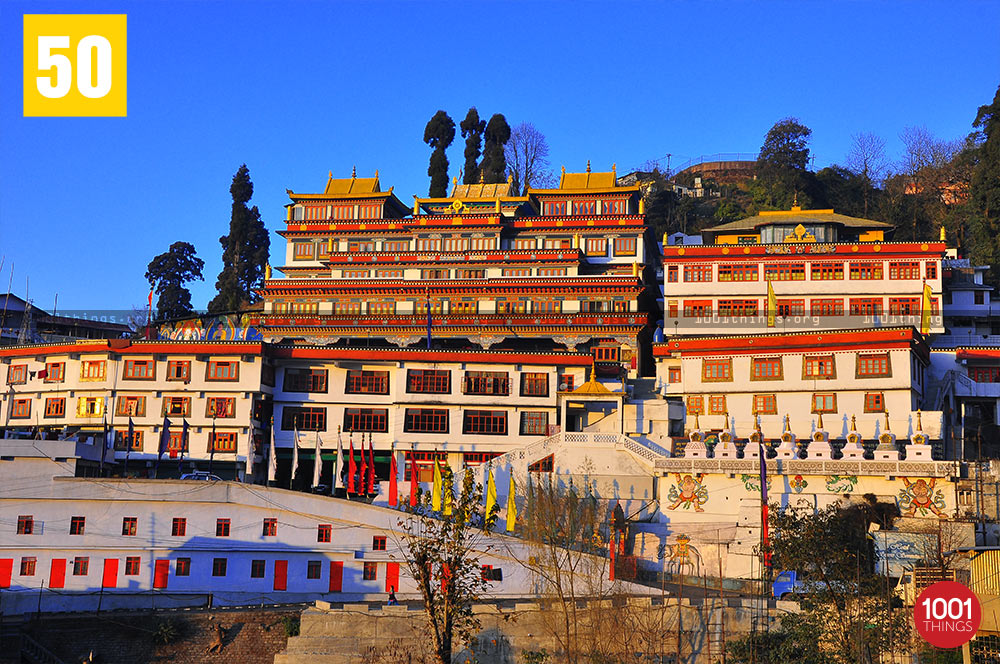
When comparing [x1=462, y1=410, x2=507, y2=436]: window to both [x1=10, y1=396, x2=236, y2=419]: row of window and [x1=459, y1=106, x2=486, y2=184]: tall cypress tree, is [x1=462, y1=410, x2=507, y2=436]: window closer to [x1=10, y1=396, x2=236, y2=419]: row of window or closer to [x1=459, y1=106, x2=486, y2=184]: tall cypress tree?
[x1=10, y1=396, x2=236, y2=419]: row of window

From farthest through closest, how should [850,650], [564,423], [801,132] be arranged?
[801,132], [564,423], [850,650]

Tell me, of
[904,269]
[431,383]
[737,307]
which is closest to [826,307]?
[904,269]

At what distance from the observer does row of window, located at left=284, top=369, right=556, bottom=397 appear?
63.7 metres

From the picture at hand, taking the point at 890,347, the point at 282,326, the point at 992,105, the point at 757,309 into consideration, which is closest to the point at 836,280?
the point at 757,309

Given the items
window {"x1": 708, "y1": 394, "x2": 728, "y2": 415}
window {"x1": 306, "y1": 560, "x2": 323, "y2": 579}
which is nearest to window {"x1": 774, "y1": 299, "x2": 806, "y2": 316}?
window {"x1": 708, "y1": 394, "x2": 728, "y2": 415}

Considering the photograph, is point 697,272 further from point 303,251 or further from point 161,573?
point 161,573

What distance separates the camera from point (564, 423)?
60156 millimetres

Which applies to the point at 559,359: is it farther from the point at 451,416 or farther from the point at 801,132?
the point at 801,132

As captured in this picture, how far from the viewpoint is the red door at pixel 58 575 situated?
50188 millimetres

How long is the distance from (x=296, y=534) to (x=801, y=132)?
78.2 metres

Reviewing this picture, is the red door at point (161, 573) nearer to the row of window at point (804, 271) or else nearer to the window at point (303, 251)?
the row of window at point (804, 271)

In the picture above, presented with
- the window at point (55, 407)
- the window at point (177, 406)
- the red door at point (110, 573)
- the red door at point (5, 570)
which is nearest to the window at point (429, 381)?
the window at point (177, 406)

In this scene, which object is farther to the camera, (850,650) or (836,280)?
(836,280)

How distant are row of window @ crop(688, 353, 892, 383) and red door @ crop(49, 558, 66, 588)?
32.4 metres
